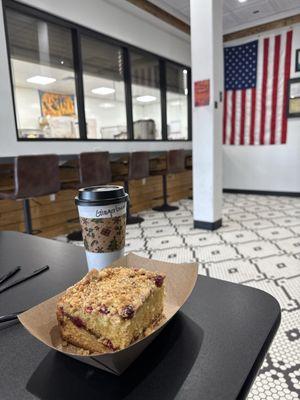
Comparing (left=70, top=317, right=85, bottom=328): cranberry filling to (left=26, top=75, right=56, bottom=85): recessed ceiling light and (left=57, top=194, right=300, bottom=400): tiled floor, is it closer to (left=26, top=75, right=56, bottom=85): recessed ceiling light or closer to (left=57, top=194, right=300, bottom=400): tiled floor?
(left=57, top=194, right=300, bottom=400): tiled floor

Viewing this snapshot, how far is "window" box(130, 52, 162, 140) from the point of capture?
5465mm

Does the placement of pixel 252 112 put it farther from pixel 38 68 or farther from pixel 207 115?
pixel 38 68

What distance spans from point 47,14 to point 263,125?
14.3 ft

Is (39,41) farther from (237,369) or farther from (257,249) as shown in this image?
(237,369)

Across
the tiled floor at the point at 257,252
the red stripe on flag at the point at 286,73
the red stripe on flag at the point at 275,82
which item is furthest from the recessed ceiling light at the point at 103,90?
the red stripe on flag at the point at 286,73

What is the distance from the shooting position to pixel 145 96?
20.8ft

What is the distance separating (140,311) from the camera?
45 cm

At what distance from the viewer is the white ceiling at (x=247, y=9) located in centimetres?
471

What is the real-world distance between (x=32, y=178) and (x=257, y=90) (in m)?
4.94

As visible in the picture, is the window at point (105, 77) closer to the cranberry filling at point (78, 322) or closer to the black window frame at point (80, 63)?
the black window frame at point (80, 63)

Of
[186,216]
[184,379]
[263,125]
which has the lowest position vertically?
[186,216]

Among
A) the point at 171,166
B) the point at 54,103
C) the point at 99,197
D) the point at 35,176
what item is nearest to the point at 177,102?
the point at 171,166

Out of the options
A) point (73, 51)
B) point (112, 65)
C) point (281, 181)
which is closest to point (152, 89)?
point (112, 65)

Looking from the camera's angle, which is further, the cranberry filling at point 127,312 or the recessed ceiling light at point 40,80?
the recessed ceiling light at point 40,80
